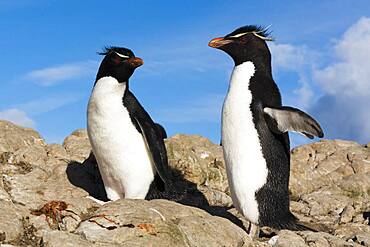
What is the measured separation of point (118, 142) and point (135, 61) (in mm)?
1050

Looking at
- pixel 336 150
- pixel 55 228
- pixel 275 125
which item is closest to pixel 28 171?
pixel 55 228

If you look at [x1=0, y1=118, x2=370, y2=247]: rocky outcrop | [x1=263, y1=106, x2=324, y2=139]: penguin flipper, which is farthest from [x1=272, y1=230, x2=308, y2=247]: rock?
[x1=263, y1=106, x2=324, y2=139]: penguin flipper

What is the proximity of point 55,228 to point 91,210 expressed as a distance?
653 millimetres

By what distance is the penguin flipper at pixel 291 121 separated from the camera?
6559mm

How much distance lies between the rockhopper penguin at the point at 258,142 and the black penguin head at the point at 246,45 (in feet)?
0.30

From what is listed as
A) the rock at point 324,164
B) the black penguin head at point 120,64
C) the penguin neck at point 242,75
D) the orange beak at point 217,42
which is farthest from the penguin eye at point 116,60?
the rock at point 324,164

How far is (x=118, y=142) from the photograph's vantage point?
7324mm

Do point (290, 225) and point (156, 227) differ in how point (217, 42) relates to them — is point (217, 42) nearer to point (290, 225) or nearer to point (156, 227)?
point (290, 225)

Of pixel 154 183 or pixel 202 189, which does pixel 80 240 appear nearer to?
pixel 154 183

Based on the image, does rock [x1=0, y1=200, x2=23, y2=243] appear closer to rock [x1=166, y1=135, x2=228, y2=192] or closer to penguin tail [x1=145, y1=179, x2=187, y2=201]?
penguin tail [x1=145, y1=179, x2=187, y2=201]

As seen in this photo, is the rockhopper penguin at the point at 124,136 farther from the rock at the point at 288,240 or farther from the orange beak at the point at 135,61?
the rock at the point at 288,240

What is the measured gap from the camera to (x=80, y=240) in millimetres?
5160

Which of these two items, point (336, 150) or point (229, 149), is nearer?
point (229, 149)

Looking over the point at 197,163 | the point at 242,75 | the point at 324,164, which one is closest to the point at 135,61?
the point at 242,75
